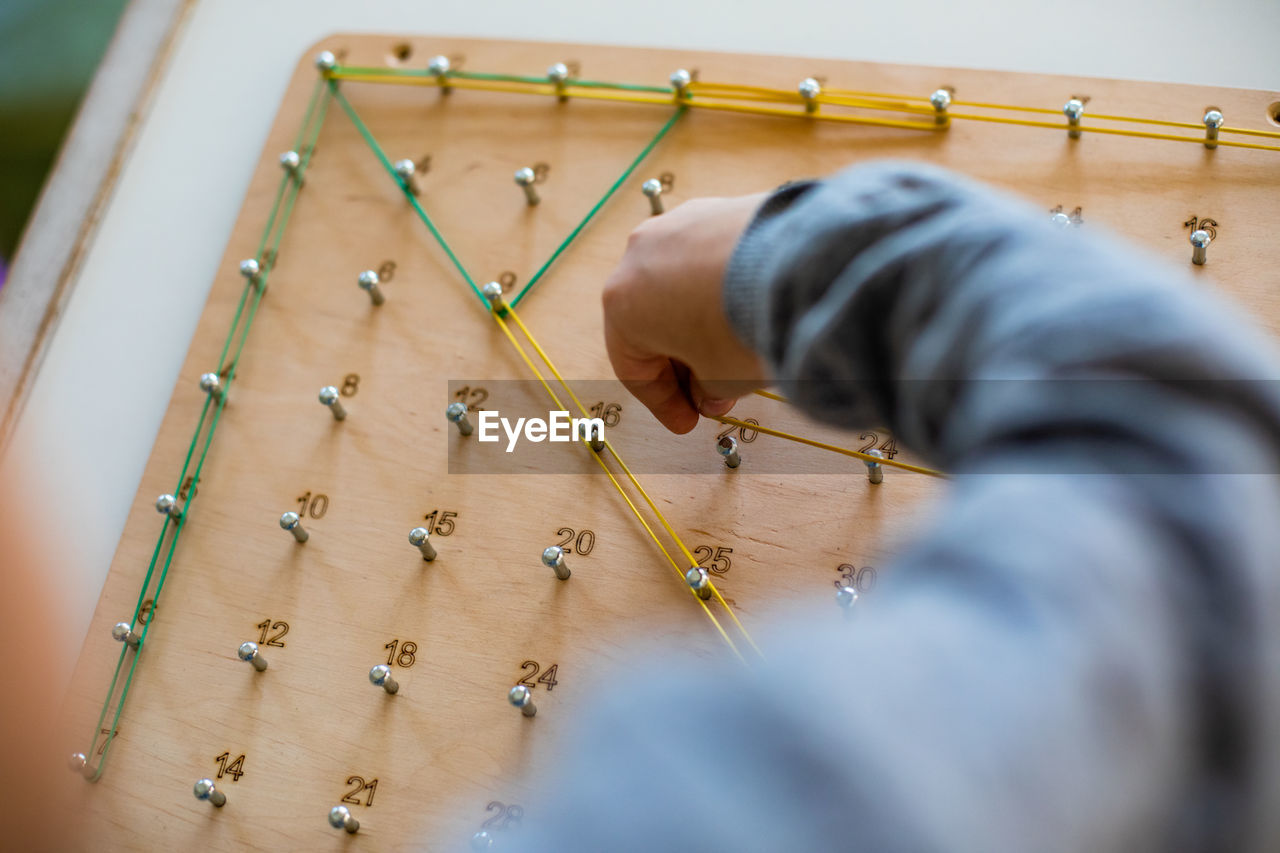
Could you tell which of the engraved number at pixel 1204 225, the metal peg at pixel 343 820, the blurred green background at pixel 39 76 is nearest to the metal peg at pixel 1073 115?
the engraved number at pixel 1204 225

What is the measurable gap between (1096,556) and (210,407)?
0.77 meters

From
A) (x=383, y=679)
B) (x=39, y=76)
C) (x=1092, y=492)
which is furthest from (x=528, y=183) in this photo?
(x=39, y=76)

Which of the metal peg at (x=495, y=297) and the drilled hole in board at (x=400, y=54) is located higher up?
the drilled hole in board at (x=400, y=54)

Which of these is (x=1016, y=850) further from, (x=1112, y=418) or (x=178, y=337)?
(x=178, y=337)

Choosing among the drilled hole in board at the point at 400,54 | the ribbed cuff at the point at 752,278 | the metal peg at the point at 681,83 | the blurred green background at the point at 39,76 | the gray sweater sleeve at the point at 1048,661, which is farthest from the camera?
the blurred green background at the point at 39,76

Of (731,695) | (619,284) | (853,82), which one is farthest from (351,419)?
(731,695)

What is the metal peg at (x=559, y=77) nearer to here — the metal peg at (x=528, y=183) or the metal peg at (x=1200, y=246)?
the metal peg at (x=528, y=183)

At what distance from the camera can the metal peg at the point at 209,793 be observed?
71 centimetres

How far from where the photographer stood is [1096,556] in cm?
29

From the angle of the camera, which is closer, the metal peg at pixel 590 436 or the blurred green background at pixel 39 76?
the metal peg at pixel 590 436

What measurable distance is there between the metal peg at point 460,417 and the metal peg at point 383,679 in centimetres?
19

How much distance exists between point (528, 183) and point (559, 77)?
115mm

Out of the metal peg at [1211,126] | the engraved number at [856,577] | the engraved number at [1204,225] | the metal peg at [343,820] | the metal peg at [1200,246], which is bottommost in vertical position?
the metal peg at [343,820]
